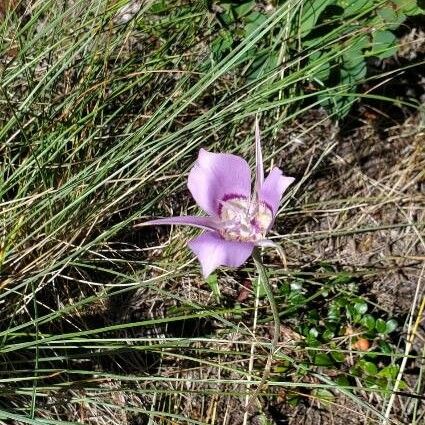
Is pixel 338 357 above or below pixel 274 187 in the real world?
below

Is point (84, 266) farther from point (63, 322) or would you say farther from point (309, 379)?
point (309, 379)

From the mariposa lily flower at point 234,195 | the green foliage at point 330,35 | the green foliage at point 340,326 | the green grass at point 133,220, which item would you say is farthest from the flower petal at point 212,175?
the green foliage at point 340,326

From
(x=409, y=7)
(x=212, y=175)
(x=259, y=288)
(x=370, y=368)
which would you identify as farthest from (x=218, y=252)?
(x=409, y=7)

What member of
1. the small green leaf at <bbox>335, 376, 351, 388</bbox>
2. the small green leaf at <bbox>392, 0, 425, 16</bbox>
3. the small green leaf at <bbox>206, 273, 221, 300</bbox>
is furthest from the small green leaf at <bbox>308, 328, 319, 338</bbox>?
the small green leaf at <bbox>392, 0, 425, 16</bbox>

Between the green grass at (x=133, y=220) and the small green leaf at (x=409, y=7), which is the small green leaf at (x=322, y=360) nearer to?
the green grass at (x=133, y=220)

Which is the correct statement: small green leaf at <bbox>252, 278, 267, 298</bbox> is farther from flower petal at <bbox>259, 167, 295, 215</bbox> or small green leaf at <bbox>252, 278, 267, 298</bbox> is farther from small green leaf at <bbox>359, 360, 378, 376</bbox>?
flower petal at <bbox>259, 167, 295, 215</bbox>

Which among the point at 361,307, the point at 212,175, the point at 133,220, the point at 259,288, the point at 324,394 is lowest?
the point at 324,394

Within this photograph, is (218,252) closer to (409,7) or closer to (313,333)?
(313,333)
